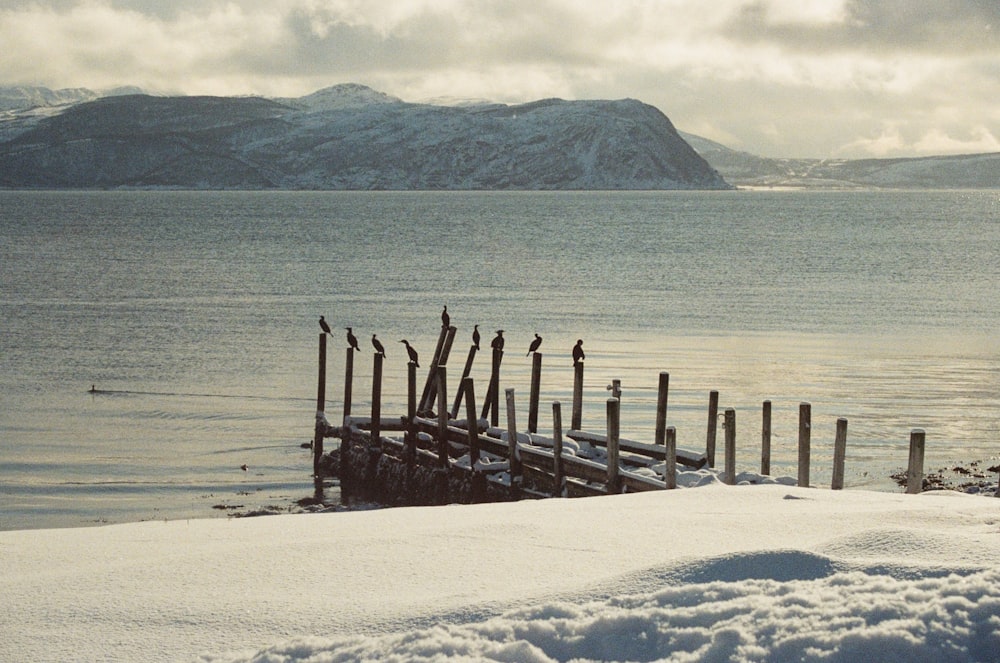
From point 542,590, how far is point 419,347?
96.4 ft

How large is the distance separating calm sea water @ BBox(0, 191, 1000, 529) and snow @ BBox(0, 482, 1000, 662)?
10386 millimetres

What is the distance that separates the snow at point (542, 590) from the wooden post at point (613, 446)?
583cm

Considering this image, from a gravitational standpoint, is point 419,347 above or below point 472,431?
below

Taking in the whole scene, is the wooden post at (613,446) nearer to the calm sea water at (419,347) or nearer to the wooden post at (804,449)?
the wooden post at (804,449)

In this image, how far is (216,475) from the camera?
20.4 metres

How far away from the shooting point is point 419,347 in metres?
35.5

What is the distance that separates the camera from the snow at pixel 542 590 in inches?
216

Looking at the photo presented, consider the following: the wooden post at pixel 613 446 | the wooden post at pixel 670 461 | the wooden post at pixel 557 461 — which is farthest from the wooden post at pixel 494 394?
the wooden post at pixel 670 461

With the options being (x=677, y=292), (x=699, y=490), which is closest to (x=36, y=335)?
(x=677, y=292)

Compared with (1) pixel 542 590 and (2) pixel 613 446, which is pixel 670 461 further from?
(1) pixel 542 590

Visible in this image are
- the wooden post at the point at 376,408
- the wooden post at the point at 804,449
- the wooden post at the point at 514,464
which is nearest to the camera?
the wooden post at the point at 804,449

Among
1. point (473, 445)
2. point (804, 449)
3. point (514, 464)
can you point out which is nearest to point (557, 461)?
point (514, 464)

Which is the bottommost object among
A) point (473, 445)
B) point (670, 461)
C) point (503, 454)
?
point (503, 454)

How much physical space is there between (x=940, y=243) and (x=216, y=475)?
3606 inches
